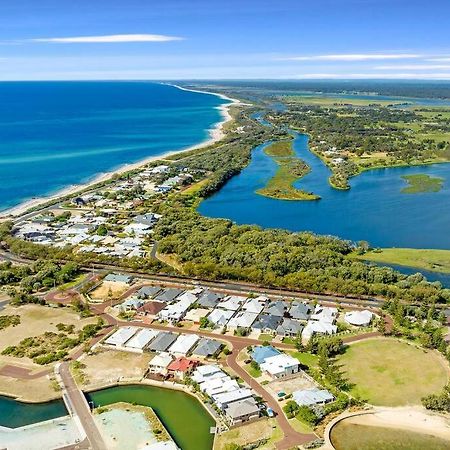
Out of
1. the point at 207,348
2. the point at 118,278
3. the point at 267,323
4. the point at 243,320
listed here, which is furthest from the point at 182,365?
the point at 118,278

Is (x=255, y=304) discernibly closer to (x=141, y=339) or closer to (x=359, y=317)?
(x=359, y=317)

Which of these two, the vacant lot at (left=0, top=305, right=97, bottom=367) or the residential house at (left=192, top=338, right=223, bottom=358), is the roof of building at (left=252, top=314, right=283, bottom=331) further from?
the vacant lot at (left=0, top=305, right=97, bottom=367)

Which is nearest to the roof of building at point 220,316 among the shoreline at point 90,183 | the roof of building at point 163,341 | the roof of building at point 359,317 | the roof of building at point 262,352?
the roof of building at point 163,341

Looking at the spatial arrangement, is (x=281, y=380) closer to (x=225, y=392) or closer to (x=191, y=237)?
(x=225, y=392)

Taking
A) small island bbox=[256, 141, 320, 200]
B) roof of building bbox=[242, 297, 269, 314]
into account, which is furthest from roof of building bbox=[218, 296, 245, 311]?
small island bbox=[256, 141, 320, 200]

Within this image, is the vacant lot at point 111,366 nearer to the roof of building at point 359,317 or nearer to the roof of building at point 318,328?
the roof of building at point 318,328

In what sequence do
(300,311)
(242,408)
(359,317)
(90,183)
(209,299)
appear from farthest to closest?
(90,183), (209,299), (300,311), (359,317), (242,408)
